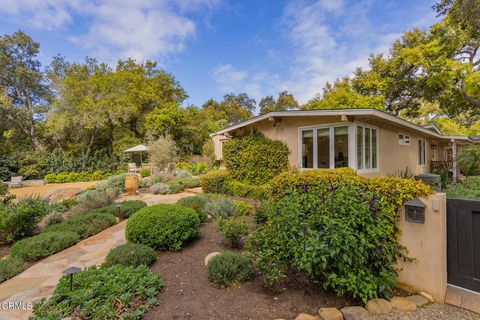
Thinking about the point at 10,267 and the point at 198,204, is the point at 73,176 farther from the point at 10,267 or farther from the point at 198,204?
the point at 10,267

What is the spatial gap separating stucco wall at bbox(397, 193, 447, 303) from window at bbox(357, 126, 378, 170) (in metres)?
5.29

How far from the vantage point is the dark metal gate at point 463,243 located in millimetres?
2840

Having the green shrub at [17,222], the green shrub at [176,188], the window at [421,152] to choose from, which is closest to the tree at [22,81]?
the green shrub at [176,188]

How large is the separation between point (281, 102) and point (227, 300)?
37.6 m

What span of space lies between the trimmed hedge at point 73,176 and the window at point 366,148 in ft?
60.2

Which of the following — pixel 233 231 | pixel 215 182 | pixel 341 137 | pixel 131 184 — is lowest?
pixel 233 231

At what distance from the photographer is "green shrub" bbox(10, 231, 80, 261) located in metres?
4.16

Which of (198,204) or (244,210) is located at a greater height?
(198,204)

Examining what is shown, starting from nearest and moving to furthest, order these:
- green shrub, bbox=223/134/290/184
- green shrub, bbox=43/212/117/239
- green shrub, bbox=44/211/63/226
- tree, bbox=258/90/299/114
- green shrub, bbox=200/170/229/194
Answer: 1. green shrub, bbox=43/212/117/239
2. green shrub, bbox=44/211/63/226
3. green shrub, bbox=223/134/290/184
4. green shrub, bbox=200/170/229/194
5. tree, bbox=258/90/299/114

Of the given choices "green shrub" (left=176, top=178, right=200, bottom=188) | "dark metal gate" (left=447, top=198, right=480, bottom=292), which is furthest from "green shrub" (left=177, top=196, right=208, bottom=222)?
"green shrub" (left=176, top=178, right=200, bottom=188)

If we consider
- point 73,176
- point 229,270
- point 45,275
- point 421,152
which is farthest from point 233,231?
point 73,176

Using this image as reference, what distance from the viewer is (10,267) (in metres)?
3.68

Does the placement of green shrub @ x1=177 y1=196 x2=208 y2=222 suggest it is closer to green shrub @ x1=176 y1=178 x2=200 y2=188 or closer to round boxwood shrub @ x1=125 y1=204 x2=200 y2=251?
round boxwood shrub @ x1=125 y1=204 x2=200 y2=251

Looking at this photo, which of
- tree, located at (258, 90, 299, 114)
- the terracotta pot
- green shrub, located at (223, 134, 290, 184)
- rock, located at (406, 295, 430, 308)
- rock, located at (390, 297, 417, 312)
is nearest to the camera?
rock, located at (390, 297, 417, 312)
